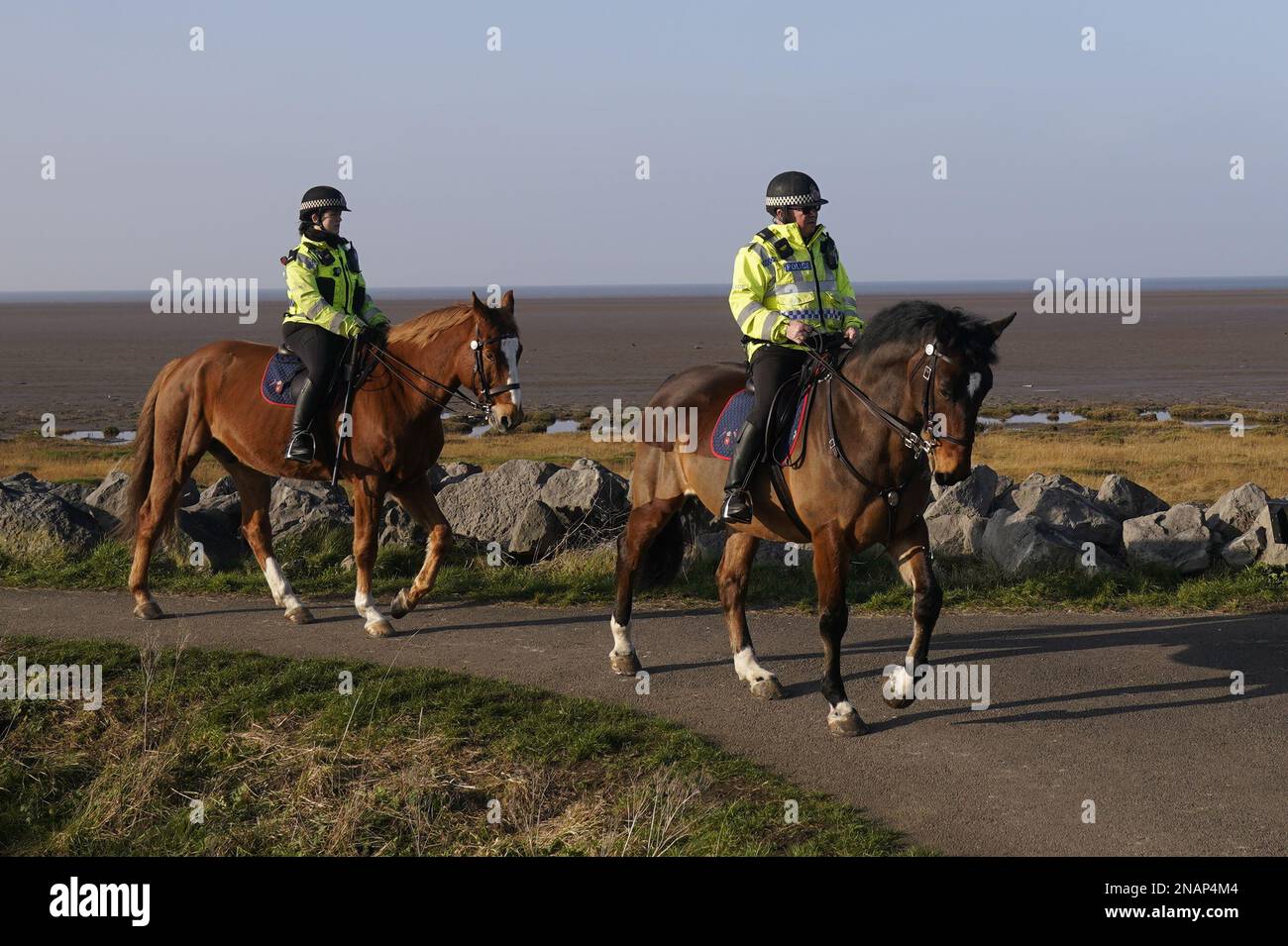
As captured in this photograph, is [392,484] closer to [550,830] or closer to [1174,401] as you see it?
[550,830]

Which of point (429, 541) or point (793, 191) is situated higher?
Answer: point (793, 191)

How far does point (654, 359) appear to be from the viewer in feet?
221

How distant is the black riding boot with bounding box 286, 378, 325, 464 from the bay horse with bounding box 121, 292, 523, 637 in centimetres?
14

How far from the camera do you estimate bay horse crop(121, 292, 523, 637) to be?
11.4m

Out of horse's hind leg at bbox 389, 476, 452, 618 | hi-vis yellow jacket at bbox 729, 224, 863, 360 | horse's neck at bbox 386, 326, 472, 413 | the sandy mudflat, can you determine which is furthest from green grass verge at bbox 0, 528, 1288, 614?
the sandy mudflat

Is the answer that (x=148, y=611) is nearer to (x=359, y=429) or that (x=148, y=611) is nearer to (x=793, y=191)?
(x=359, y=429)

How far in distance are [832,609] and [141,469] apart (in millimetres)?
6873

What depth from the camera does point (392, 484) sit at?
11.8 m

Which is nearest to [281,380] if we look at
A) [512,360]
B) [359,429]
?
[359,429]

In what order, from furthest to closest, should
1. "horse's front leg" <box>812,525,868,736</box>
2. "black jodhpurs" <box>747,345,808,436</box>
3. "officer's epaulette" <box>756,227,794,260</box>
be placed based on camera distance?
1. "officer's epaulette" <box>756,227,794,260</box>
2. "black jodhpurs" <box>747,345,808,436</box>
3. "horse's front leg" <box>812,525,868,736</box>

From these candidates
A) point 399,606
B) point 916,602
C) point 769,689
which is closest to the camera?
point 916,602

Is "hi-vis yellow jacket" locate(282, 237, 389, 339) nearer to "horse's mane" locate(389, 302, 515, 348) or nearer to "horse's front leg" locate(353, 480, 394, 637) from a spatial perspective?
"horse's mane" locate(389, 302, 515, 348)

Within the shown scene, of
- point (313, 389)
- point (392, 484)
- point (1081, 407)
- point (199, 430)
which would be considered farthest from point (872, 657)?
point (1081, 407)
